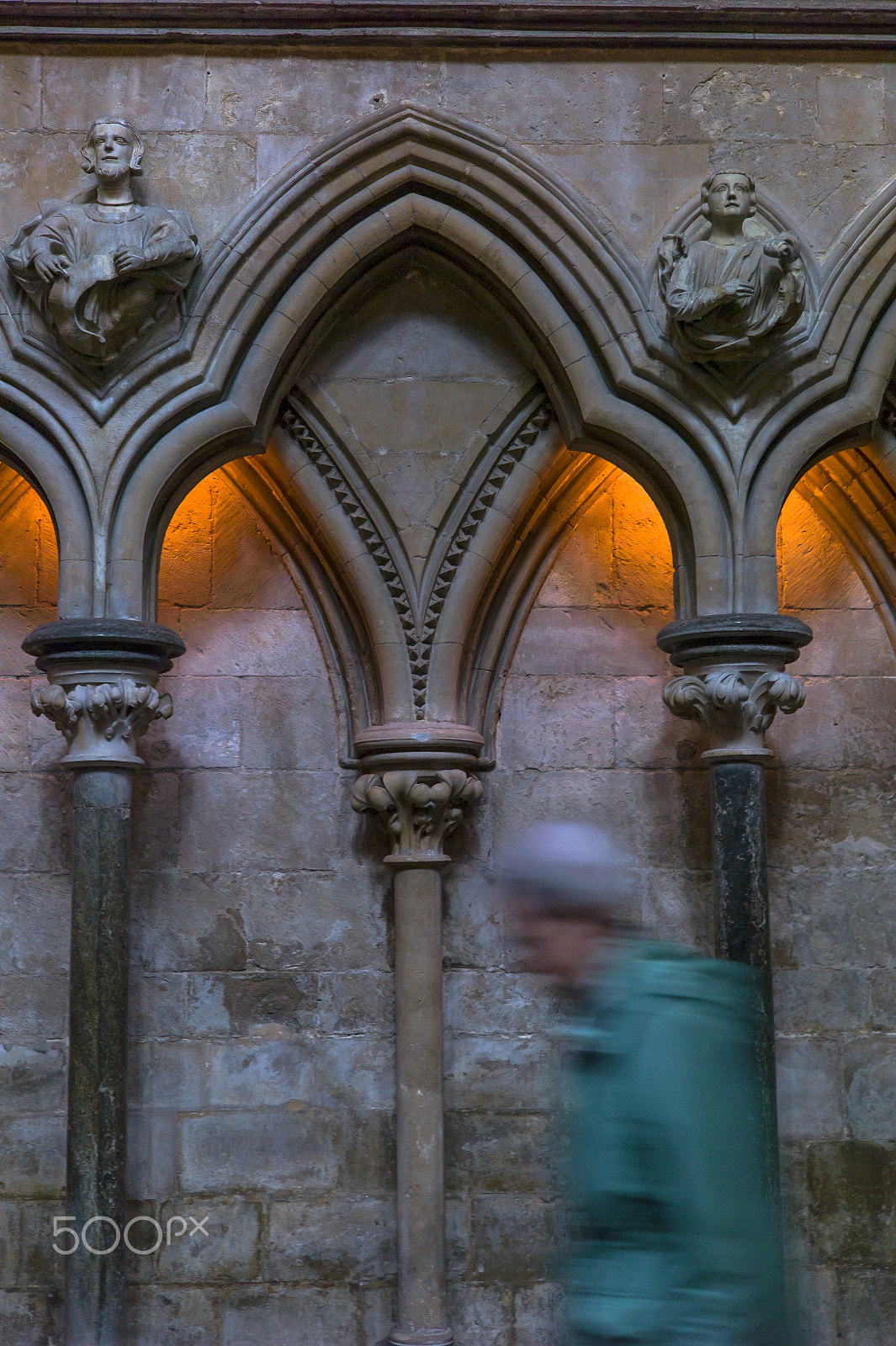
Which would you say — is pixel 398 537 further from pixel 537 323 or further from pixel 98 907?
pixel 98 907

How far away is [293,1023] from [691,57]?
3.58 metres

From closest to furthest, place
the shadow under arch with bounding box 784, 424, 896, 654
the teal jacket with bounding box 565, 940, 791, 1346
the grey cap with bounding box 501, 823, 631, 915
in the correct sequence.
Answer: the teal jacket with bounding box 565, 940, 791, 1346 → the grey cap with bounding box 501, 823, 631, 915 → the shadow under arch with bounding box 784, 424, 896, 654

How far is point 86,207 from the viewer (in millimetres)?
4457

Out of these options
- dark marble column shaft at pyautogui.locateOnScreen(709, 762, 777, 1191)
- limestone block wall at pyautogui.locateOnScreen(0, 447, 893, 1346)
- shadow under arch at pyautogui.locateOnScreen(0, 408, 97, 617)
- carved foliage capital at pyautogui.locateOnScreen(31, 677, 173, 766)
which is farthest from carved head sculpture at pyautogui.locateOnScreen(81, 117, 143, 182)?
dark marble column shaft at pyautogui.locateOnScreen(709, 762, 777, 1191)

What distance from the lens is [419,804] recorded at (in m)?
4.68

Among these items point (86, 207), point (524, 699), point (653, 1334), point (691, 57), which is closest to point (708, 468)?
point (524, 699)

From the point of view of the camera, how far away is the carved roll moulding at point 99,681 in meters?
4.35

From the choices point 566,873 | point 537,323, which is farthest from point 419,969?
point 566,873

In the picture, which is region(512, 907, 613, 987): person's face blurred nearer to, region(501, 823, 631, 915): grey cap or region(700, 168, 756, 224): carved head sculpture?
region(501, 823, 631, 915): grey cap

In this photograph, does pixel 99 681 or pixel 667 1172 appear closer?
pixel 667 1172

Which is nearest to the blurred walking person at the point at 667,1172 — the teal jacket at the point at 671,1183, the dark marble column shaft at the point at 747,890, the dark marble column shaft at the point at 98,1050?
the teal jacket at the point at 671,1183

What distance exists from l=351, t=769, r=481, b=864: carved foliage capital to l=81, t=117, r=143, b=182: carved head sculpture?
214cm

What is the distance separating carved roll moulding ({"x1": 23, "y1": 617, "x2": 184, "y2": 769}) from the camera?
435 cm

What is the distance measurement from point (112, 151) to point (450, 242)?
114cm
